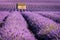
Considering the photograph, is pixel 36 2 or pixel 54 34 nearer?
pixel 54 34

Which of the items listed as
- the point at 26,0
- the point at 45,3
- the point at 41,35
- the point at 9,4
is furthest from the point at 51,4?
the point at 41,35

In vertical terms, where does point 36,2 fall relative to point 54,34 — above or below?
below

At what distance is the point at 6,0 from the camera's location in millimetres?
7258

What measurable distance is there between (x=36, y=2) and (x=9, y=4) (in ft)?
4.00

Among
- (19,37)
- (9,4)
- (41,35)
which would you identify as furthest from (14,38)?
(9,4)

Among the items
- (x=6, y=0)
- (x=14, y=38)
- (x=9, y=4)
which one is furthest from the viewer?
(x=6, y=0)

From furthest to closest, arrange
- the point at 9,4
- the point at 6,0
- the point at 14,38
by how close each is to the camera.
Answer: the point at 6,0, the point at 9,4, the point at 14,38

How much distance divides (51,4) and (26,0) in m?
1.11

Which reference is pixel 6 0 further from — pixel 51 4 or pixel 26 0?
pixel 51 4

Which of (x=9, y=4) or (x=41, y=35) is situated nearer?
(x=41, y=35)

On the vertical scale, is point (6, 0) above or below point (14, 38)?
below

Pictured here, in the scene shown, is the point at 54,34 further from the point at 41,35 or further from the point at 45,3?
the point at 45,3

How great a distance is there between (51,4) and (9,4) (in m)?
1.75

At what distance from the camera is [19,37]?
0.53m
